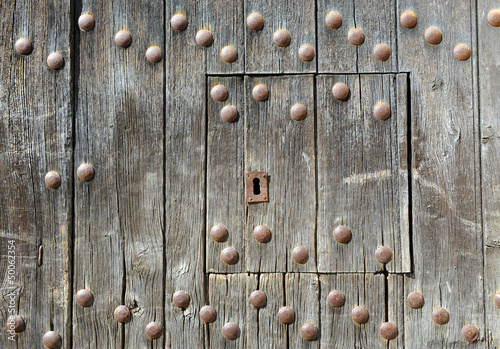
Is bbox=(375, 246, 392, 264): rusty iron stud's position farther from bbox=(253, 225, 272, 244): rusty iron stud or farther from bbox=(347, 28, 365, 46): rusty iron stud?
bbox=(347, 28, 365, 46): rusty iron stud

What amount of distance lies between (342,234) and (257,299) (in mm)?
270

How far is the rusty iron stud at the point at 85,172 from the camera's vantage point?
42.1 inches

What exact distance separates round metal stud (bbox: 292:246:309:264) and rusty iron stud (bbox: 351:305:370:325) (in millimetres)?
175

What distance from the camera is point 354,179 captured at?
106 cm

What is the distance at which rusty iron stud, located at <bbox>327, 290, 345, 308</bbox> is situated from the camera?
105 cm

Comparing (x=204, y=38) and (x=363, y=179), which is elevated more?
(x=204, y=38)

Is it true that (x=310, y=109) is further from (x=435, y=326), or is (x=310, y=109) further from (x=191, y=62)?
(x=435, y=326)

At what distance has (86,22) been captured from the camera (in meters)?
1.08

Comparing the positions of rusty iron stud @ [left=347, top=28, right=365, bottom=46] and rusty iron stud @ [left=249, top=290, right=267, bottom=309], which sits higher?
rusty iron stud @ [left=347, top=28, right=365, bottom=46]

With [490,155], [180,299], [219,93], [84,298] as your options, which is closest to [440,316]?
[490,155]

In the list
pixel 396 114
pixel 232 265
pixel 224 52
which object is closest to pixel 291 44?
pixel 224 52

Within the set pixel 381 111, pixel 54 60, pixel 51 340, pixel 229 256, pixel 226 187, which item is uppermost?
pixel 54 60

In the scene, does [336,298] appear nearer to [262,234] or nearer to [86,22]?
[262,234]

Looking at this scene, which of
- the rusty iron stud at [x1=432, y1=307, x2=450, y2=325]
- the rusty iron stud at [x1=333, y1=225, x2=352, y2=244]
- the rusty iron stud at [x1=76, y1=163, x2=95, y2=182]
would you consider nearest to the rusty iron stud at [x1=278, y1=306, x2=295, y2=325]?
the rusty iron stud at [x1=333, y1=225, x2=352, y2=244]
